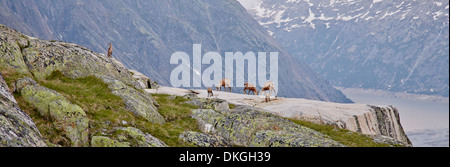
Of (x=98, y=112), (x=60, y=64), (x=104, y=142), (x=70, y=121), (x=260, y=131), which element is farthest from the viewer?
(x=60, y=64)

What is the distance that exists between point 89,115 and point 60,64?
444 inches

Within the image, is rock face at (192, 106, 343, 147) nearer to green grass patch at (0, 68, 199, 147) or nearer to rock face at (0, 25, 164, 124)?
green grass patch at (0, 68, 199, 147)

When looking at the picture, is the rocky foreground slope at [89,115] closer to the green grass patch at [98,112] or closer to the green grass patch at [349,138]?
the green grass patch at [98,112]

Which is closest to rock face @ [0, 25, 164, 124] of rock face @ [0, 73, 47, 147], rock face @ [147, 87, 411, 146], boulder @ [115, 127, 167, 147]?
boulder @ [115, 127, 167, 147]

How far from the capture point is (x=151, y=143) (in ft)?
65.9

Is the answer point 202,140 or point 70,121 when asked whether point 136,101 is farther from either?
point 70,121

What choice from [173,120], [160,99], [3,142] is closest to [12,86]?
[3,142]

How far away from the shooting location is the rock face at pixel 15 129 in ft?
50.0

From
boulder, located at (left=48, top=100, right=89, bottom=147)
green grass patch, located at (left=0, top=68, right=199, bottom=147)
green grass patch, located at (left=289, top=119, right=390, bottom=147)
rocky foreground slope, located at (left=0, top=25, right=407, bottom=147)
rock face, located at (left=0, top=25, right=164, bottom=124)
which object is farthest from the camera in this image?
rock face, located at (left=0, top=25, right=164, bottom=124)

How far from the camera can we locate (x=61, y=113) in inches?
788

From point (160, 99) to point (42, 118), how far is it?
18.3m

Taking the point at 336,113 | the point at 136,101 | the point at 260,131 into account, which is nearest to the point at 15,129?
the point at 136,101

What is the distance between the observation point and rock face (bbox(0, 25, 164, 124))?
1081 inches
